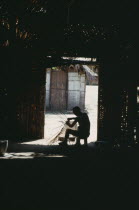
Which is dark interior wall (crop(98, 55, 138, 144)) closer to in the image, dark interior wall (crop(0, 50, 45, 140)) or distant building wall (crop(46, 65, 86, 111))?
dark interior wall (crop(0, 50, 45, 140))

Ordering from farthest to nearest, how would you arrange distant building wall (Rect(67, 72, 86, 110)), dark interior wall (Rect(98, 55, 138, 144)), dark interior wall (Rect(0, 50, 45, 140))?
distant building wall (Rect(67, 72, 86, 110)) → dark interior wall (Rect(0, 50, 45, 140)) → dark interior wall (Rect(98, 55, 138, 144))

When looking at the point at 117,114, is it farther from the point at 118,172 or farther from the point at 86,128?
the point at 118,172

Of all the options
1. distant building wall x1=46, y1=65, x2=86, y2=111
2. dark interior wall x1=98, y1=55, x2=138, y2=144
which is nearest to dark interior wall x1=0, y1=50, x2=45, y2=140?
dark interior wall x1=98, y1=55, x2=138, y2=144

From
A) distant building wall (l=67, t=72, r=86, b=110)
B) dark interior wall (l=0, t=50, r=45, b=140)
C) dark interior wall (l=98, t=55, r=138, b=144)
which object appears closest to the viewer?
dark interior wall (l=98, t=55, r=138, b=144)

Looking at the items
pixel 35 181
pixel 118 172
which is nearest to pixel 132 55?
pixel 118 172

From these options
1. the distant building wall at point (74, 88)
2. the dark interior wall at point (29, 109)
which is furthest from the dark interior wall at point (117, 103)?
the distant building wall at point (74, 88)

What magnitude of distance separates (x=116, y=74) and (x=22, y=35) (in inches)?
148

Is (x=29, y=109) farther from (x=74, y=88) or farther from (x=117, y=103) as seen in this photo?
(x=74, y=88)

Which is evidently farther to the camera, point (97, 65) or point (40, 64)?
point (97, 65)

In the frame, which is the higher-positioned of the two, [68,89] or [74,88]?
[74,88]

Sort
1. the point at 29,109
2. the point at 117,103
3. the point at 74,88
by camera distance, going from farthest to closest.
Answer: the point at 74,88 → the point at 29,109 → the point at 117,103

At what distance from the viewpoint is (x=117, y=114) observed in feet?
34.0

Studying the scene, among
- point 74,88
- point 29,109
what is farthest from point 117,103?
point 74,88

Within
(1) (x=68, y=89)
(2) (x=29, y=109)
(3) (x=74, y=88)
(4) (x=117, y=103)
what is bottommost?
(2) (x=29, y=109)
